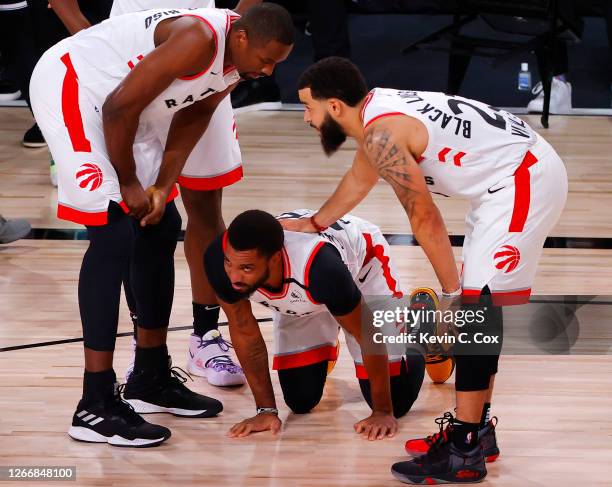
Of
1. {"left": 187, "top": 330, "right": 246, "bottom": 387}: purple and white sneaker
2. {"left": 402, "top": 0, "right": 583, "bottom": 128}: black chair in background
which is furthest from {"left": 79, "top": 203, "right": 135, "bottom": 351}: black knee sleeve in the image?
{"left": 402, "top": 0, "right": 583, "bottom": 128}: black chair in background

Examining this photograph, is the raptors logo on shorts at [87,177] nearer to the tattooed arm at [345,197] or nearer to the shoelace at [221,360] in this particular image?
the tattooed arm at [345,197]

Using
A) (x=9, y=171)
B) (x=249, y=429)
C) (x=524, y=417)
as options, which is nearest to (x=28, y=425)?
(x=249, y=429)

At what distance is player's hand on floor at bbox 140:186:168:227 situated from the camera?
3539 mm

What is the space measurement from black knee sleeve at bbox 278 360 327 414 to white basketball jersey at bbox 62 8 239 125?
102 cm

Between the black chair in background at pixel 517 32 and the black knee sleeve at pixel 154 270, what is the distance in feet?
14.5

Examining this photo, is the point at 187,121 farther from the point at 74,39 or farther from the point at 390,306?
the point at 390,306

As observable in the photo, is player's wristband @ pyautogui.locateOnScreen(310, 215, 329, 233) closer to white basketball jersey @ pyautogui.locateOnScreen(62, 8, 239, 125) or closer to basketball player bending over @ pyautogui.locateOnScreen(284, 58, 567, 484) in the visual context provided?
basketball player bending over @ pyautogui.locateOnScreen(284, 58, 567, 484)

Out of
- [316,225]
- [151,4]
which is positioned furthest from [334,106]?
[151,4]

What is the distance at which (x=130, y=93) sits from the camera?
332 centimetres

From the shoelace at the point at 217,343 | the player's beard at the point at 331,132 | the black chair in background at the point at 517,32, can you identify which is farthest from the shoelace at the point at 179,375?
the black chair in background at the point at 517,32

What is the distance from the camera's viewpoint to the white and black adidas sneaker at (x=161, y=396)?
12.6 feet

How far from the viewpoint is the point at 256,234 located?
3346mm

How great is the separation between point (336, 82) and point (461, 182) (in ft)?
1.61

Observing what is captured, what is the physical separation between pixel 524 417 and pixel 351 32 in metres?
6.75
